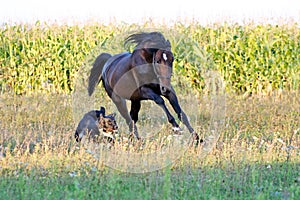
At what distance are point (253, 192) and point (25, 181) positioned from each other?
220 cm

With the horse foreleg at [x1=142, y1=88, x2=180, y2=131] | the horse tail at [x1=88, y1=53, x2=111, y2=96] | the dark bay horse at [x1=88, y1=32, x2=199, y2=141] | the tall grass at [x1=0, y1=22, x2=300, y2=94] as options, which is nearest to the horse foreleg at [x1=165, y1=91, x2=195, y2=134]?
the dark bay horse at [x1=88, y1=32, x2=199, y2=141]

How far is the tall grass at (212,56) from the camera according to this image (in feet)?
47.4

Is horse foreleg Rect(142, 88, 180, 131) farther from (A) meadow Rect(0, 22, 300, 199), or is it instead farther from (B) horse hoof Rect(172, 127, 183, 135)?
(A) meadow Rect(0, 22, 300, 199)

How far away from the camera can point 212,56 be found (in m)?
14.5

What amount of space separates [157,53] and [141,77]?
0.59 meters

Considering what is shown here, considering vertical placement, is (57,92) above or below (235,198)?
above

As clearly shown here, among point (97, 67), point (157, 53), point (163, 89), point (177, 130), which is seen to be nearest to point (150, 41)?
point (157, 53)

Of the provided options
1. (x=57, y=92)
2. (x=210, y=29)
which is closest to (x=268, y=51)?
(x=210, y=29)

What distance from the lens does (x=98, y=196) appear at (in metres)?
4.84

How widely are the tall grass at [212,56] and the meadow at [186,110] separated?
3 centimetres

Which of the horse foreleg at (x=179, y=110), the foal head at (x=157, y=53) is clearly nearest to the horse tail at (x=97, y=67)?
the foal head at (x=157, y=53)

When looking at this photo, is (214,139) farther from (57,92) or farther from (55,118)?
(57,92)

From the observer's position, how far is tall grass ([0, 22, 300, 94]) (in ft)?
47.4

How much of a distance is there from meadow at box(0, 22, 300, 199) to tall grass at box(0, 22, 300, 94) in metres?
0.03
